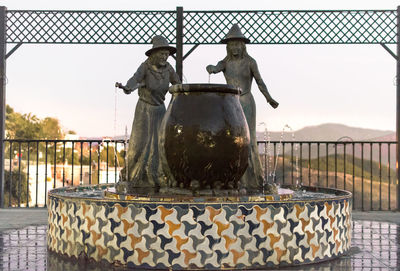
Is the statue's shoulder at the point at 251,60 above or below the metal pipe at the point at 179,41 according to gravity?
below

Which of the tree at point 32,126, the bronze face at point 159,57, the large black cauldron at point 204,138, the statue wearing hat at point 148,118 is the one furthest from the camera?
the tree at point 32,126

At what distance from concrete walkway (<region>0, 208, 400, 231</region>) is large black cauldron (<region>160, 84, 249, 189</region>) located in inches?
113

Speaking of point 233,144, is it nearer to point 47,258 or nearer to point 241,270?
point 241,270

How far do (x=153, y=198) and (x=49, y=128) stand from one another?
4274 cm

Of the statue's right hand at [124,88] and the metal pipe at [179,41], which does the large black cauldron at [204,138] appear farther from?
the metal pipe at [179,41]

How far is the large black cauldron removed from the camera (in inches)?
167

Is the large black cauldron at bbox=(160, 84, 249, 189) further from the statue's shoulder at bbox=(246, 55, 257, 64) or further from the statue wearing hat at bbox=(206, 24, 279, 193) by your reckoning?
the statue's shoulder at bbox=(246, 55, 257, 64)

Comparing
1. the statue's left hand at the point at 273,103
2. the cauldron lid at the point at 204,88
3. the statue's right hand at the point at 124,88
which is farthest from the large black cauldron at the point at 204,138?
the statue's left hand at the point at 273,103

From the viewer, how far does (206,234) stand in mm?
3738

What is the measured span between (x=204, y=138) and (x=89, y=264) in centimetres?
134

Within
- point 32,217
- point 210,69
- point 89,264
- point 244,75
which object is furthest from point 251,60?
point 32,217

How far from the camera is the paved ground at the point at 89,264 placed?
3.98 meters

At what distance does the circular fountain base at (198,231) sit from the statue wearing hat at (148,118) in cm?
126

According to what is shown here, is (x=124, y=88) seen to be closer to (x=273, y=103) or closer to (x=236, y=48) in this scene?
(x=236, y=48)
